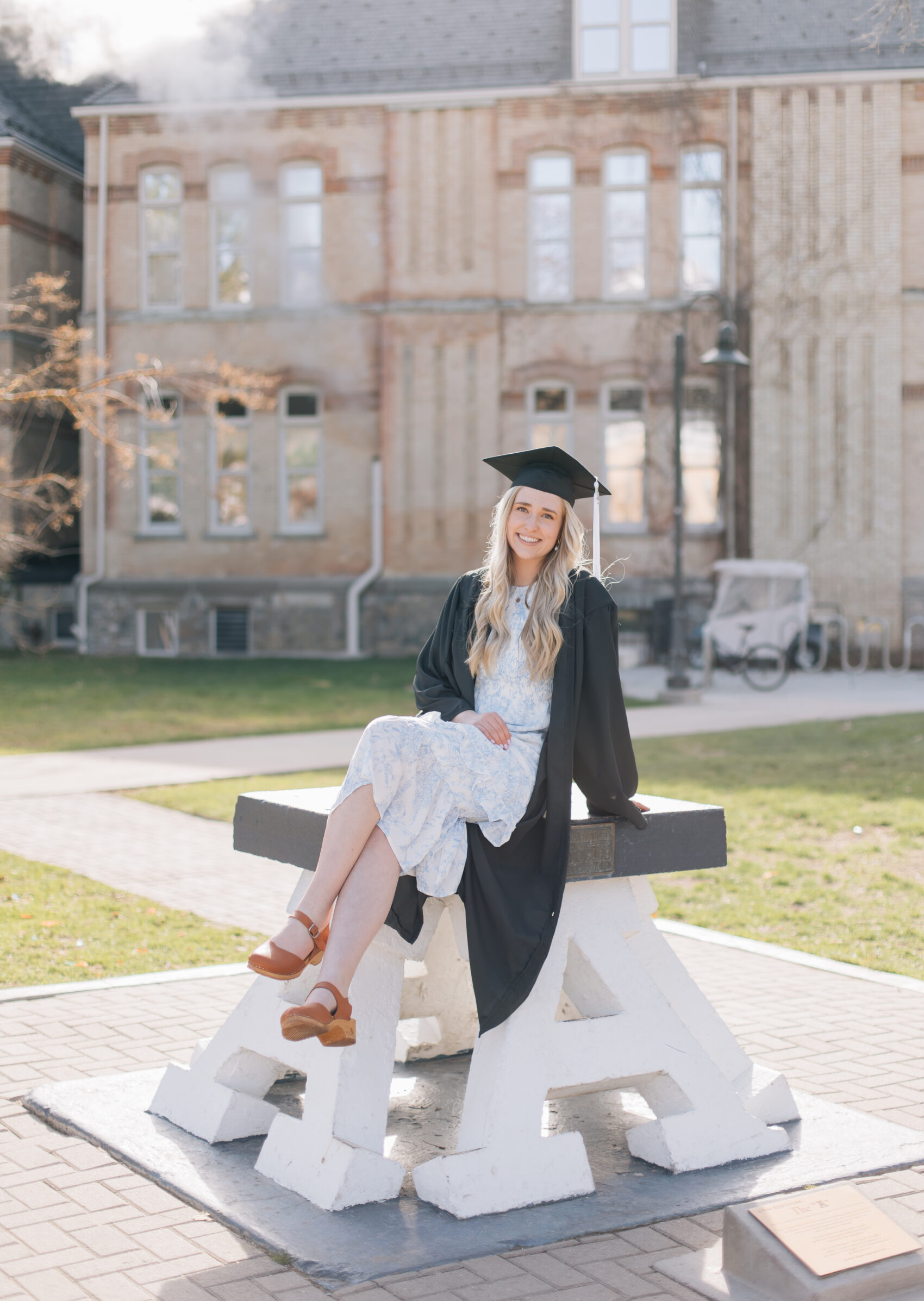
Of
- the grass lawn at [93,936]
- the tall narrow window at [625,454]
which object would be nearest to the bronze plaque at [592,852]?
the grass lawn at [93,936]

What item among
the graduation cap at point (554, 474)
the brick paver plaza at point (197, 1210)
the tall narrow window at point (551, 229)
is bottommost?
the brick paver plaza at point (197, 1210)

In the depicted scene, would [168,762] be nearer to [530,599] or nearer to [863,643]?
[530,599]

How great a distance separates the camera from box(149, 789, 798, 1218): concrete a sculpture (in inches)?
150

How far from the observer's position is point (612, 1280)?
3334 mm

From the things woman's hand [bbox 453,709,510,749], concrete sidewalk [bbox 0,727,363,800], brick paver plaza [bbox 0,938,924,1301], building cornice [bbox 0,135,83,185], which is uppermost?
building cornice [bbox 0,135,83,185]

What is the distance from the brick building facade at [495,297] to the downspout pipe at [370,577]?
199 millimetres

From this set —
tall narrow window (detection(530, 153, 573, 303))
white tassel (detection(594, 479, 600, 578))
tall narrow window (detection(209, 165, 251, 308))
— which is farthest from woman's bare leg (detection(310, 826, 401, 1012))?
tall narrow window (detection(209, 165, 251, 308))

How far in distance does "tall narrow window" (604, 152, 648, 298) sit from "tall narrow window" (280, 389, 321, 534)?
5.85 metres

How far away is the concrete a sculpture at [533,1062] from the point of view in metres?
3.80

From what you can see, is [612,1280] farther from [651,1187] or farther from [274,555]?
[274,555]

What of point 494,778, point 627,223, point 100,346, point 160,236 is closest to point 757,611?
point 627,223

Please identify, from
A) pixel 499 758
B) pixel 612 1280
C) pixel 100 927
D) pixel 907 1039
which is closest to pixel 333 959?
pixel 499 758

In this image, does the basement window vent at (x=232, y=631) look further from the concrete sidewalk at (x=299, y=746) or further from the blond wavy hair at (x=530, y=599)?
the blond wavy hair at (x=530, y=599)

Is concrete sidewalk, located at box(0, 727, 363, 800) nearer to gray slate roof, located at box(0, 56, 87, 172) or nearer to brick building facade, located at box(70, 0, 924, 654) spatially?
brick building facade, located at box(70, 0, 924, 654)
